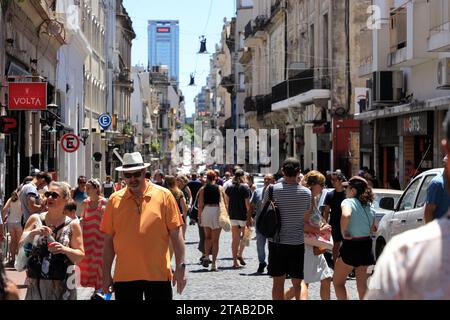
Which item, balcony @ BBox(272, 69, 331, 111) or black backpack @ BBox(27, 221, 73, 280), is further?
balcony @ BBox(272, 69, 331, 111)

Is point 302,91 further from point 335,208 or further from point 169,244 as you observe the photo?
point 169,244

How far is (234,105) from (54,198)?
259ft

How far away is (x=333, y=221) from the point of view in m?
13.8

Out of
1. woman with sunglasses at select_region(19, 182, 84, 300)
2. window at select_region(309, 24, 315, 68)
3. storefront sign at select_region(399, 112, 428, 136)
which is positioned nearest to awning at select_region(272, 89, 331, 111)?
window at select_region(309, 24, 315, 68)

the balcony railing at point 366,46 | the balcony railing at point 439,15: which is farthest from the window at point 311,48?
the balcony railing at point 439,15

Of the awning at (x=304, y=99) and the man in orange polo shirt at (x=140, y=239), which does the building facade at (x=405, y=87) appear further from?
the man in orange polo shirt at (x=140, y=239)

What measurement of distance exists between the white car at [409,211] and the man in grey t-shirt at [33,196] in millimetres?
5078

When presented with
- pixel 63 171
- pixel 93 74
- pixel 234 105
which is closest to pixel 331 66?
pixel 63 171

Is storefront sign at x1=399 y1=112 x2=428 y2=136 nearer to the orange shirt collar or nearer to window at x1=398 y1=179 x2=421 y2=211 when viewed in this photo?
window at x1=398 y1=179 x2=421 y2=211

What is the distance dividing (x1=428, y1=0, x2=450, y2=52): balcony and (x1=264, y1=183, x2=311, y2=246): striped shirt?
12.9 meters

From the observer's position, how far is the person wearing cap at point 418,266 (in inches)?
114

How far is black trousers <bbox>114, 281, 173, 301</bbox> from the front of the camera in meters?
7.56

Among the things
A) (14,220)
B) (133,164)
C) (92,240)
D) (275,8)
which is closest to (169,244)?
(133,164)

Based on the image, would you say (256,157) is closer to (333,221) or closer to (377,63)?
(377,63)
